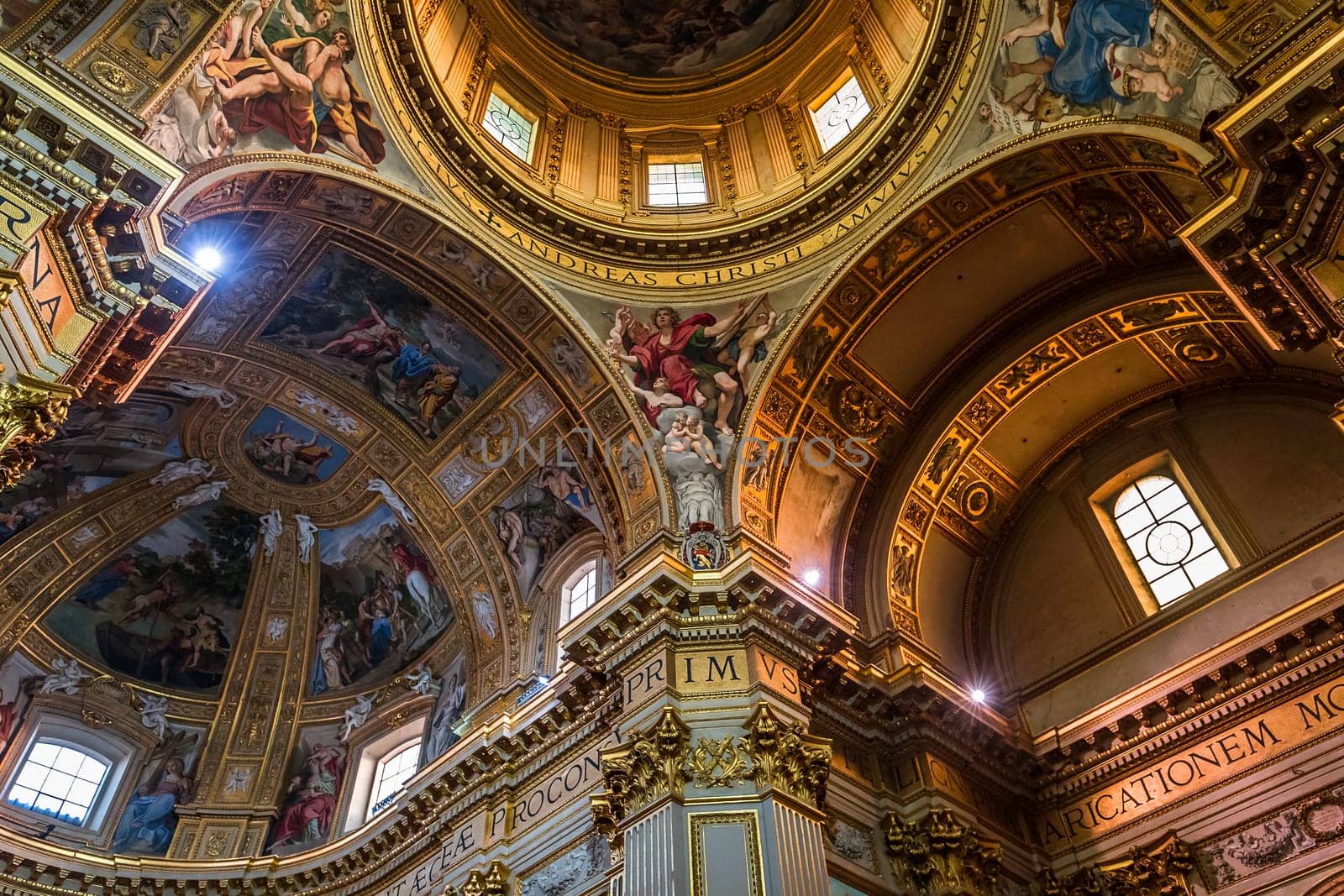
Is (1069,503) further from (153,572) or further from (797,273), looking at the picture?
(153,572)

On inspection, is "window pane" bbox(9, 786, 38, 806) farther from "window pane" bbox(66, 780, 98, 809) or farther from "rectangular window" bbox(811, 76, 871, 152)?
"rectangular window" bbox(811, 76, 871, 152)

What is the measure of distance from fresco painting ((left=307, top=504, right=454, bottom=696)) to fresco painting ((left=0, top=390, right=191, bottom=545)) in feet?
11.4

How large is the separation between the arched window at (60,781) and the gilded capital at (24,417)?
12.0 metres

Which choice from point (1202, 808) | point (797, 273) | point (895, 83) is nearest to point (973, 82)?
point (895, 83)

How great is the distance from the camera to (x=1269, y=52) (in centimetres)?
823

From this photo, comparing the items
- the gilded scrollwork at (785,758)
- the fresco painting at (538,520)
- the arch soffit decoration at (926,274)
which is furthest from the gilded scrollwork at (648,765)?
the fresco painting at (538,520)

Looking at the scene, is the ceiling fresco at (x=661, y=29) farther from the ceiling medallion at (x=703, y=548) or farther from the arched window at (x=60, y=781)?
the arched window at (x=60, y=781)

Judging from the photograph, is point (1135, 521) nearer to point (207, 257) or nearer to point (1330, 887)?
point (1330, 887)

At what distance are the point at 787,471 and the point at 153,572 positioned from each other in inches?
511

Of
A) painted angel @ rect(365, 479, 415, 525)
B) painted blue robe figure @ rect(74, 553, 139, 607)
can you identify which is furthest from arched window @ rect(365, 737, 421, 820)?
painted blue robe figure @ rect(74, 553, 139, 607)

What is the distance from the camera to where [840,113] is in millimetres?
16172

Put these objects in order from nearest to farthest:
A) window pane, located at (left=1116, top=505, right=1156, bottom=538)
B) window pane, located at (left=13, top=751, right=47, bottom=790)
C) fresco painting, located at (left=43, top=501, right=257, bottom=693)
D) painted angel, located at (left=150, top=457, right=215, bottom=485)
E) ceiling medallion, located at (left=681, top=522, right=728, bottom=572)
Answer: ceiling medallion, located at (left=681, top=522, right=728, bottom=572) < window pane, located at (left=1116, top=505, right=1156, bottom=538) < window pane, located at (left=13, top=751, right=47, bottom=790) < painted angel, located at (left=150, top=457, right=215, bottom=485) < fresco painting, located at (left=43, top=501, right=257, bottom=693)

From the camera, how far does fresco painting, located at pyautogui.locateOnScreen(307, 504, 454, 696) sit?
58.1 feet

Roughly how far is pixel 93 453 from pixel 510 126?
9.33 m
